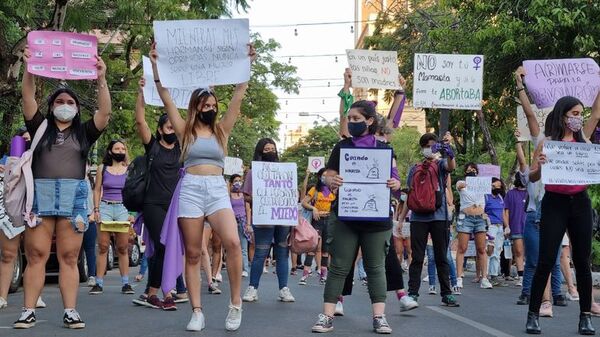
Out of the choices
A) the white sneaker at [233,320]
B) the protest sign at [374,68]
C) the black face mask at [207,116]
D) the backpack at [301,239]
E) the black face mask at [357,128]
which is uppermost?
the protest sign at [374,68]

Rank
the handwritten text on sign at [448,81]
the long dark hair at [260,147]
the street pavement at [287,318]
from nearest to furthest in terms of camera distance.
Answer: the street pavement at [287,318] → the long dark hair at [260,147] → the handwritten text on sign at [448,81]

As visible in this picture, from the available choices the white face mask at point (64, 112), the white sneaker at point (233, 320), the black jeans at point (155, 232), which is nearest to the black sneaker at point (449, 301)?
the black jeans at point (155, 232)

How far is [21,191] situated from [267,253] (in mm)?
3625

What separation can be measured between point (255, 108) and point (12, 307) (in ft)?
161

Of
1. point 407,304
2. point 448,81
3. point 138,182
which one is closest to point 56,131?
point 138,182

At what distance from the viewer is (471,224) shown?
1364 centimetres

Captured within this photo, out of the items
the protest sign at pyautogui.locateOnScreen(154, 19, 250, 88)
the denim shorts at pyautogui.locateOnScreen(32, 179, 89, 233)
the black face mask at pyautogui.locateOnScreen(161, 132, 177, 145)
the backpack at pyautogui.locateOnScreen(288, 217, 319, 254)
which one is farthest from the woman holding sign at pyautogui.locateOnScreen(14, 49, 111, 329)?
the backpack at pyautogui.locateOnScreen(288, 217, 319, 254)

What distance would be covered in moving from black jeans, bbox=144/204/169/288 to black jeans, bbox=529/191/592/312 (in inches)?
143

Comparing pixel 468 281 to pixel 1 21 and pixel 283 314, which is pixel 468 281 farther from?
pixel 1 21

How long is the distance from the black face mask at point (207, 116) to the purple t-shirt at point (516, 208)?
769cm

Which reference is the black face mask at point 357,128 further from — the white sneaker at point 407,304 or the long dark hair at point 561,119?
the white sneaker at point 407,304

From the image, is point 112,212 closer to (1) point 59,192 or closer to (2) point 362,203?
(1) point 59,192

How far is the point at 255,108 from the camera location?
191ft

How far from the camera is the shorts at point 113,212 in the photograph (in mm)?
11109
